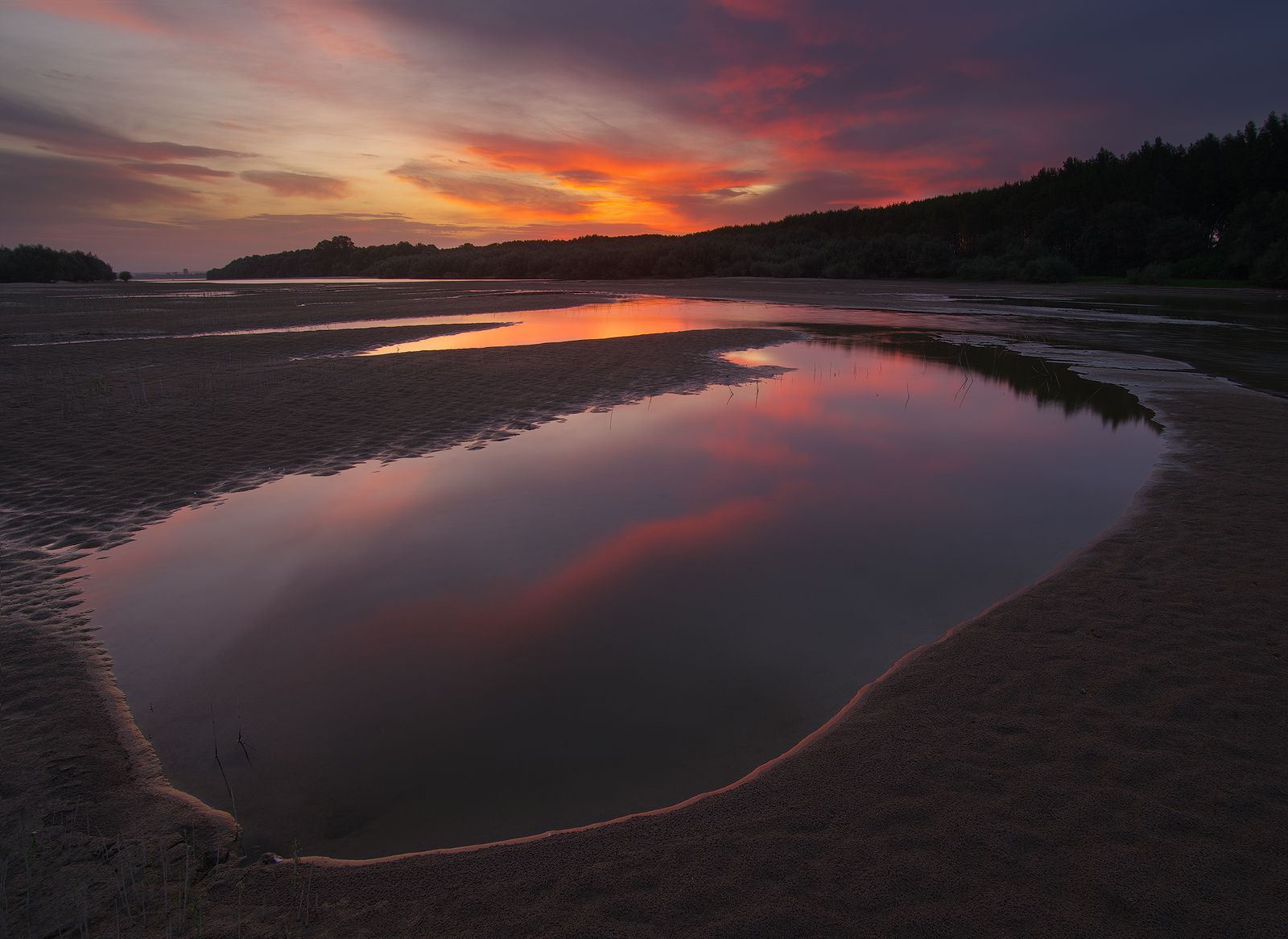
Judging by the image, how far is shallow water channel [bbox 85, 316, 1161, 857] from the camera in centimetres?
392

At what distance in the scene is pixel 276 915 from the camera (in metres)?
2.88

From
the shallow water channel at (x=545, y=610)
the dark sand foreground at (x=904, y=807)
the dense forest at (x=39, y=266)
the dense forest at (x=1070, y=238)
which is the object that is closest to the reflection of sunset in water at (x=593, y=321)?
the shallow water channel at (x=545, y=610)

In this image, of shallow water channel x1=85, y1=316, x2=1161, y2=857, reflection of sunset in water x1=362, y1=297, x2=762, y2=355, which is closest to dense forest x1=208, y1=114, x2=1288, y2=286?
reflection of sunset in water x1=362, y1=297, x2=762, y2=355

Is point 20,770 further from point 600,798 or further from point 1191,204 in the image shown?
point 1191,204

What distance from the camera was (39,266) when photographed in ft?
242

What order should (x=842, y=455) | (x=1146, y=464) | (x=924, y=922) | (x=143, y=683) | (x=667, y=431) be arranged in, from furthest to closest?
(x=667, y=431), (x=842, y=455), (x=1146, y=464), (x=143, y=683), (x=924, y=922)

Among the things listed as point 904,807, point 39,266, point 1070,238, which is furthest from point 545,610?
point 39,266

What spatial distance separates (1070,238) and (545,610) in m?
89.8

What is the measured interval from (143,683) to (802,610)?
5037mm

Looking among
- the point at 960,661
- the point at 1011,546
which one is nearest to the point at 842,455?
the point at 1011,546

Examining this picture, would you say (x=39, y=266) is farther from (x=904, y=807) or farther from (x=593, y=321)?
(x=904, y=807)

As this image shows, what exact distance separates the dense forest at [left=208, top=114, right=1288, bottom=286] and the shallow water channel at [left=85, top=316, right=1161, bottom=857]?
57148mm

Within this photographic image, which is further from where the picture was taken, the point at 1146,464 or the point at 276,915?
the point at 1146,464

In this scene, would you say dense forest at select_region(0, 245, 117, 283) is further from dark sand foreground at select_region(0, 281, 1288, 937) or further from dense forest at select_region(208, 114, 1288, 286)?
dark sand foreground at select_region(0, 281, 1288, 937)
